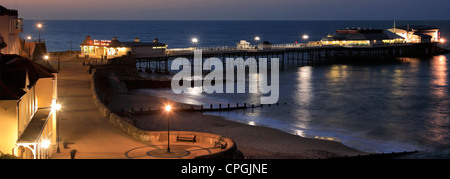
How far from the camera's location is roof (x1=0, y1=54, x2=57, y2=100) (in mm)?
16656

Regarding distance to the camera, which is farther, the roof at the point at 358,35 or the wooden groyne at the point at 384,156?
the roof at the point at 358,35

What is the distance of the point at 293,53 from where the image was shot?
9469 cm

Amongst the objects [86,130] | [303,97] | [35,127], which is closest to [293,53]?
[303,97]

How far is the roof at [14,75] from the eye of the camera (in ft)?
54.6

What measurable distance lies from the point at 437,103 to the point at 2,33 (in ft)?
115

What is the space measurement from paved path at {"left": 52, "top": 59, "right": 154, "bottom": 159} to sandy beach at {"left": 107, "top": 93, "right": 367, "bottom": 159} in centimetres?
344

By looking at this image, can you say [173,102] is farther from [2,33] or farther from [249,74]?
[249,74]

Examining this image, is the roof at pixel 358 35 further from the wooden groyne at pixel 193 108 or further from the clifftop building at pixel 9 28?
the clifftop building at pixel 9 28

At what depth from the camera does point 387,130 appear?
34.6 meters

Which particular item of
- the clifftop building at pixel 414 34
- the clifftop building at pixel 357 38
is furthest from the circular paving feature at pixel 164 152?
the clifftop building at pixel 414 34

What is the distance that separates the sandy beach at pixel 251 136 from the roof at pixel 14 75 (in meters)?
10.6

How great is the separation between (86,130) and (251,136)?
10.2m

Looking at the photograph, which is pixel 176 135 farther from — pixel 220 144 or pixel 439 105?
pixel 439 105
